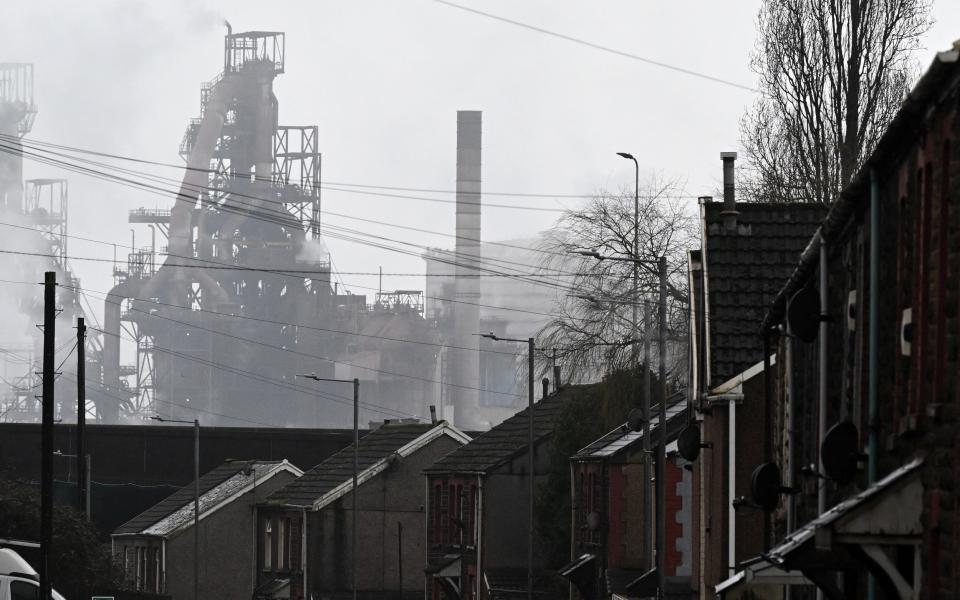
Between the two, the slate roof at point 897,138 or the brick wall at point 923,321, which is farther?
the brick wall at point 923,321

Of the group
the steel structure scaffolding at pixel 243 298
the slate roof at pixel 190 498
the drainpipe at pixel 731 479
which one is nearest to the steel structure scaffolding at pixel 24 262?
the steel structure scaffolding at pixel 243 298

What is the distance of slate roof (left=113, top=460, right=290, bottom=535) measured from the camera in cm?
7200

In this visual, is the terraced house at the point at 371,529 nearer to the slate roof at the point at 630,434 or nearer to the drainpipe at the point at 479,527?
the drainpipe at the point at 479,527

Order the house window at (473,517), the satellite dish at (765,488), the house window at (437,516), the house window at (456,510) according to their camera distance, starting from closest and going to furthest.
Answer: the satellite dish at (765,488)
the house window at (473,517)
the house window at (456,510)
the house window at (437,516)

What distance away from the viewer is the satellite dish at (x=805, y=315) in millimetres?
15281

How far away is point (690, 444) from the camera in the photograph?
85.6 feet

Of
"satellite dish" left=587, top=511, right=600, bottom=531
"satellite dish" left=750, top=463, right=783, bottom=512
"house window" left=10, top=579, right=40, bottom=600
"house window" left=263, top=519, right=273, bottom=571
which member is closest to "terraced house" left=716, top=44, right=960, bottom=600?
"satellite dish" left=750, top=463, right=783, bottom=512

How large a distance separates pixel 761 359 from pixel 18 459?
61.8 metres

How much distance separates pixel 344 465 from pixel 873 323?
54168 mm

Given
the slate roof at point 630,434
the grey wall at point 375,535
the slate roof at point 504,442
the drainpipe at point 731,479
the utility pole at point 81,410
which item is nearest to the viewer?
the drainpipe at point 731,479

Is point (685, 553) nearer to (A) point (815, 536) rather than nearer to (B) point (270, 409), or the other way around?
(A) point (815, 536)

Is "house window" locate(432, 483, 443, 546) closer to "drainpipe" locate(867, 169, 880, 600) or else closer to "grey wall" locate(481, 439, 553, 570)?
"grey wall" locate(481, 439, 553, 570)

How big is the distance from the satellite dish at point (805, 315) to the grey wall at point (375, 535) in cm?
4701

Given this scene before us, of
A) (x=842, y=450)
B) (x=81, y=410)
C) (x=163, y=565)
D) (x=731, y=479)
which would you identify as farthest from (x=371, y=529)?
(x=842, y=450)
